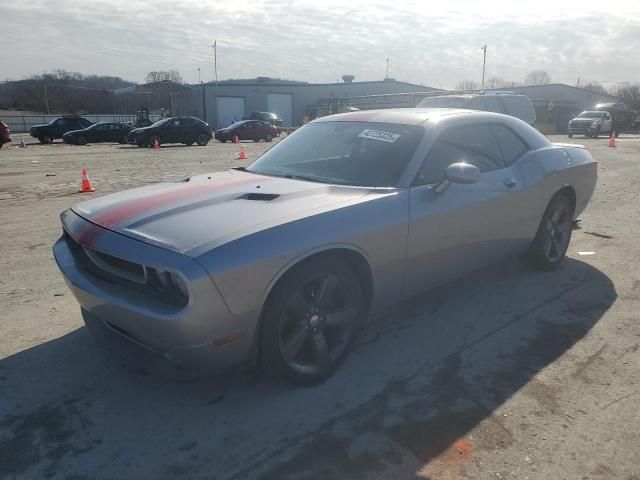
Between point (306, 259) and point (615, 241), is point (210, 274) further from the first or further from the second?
point (615, 241)

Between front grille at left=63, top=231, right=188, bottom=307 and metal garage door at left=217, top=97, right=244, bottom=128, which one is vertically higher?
metal garage door at left=217, top=97, right=244, bottom=128

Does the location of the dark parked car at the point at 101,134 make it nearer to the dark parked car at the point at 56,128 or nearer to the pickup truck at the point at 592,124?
the dark parked car at the point at 56,128

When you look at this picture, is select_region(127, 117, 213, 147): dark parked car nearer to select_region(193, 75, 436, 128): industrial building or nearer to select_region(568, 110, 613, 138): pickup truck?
select_region(568, 110, 613, 138): pickup truck

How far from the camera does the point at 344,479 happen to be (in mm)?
2328

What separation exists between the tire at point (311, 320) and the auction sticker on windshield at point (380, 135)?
1.20 metres

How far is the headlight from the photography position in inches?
97.3

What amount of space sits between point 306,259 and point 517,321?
1987 millimetres

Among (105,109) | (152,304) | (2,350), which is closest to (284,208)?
(152,304)

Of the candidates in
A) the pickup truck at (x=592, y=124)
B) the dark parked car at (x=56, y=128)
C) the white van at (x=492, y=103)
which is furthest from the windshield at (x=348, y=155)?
the pickup truck at (x=592, y=124)

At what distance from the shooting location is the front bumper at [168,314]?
2.46 m

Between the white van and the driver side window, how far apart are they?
9028 mm

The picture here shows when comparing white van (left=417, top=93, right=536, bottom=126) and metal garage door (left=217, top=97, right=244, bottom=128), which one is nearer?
white van (left=417, top=93, right=536, bottom=126)

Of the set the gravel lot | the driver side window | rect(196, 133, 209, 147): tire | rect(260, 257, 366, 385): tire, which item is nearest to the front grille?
the gravel lot

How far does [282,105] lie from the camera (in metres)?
63.1
